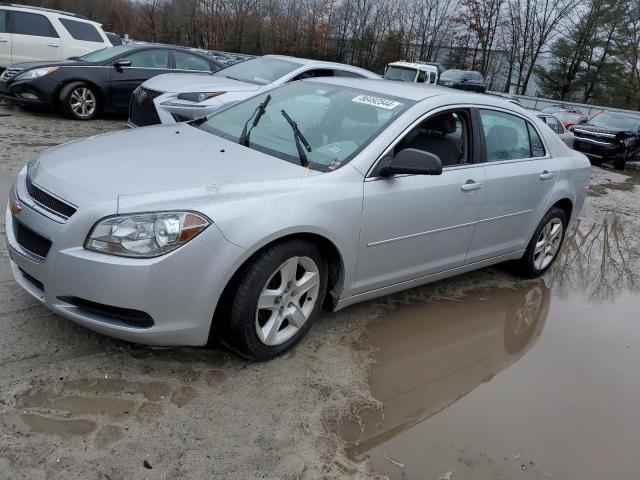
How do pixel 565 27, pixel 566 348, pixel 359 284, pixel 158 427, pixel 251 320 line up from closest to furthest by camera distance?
pixel 158 427
pixel 251 320
pixel 359 284
pixel 566 348
pixel 565 27

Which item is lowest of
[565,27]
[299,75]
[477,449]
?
[477,449]

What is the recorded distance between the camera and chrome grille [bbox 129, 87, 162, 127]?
7.75 m

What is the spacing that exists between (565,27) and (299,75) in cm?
3761

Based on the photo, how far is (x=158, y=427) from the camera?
257 centimetres

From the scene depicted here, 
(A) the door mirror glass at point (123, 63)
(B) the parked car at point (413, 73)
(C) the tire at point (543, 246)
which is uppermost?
(B) the parked car at point (413, 73)

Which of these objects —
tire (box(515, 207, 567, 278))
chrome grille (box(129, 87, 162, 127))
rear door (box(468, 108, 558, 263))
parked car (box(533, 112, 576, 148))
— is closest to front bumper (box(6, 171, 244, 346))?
rear door (box(468, 108, 558, 263))

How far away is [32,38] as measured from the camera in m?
11.5

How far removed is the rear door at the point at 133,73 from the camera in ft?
32.5

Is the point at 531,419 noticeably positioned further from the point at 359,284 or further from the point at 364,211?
the point at 364,211

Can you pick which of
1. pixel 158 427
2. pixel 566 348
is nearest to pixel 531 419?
pixel 566 348

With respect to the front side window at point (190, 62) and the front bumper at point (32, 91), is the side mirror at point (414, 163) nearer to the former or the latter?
the front bumper at point (32, 91)

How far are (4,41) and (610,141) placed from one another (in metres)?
14.8

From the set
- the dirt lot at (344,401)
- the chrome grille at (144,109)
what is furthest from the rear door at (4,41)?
the dirt lot at (344,401)

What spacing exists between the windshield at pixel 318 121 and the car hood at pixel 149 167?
0.61 ft
